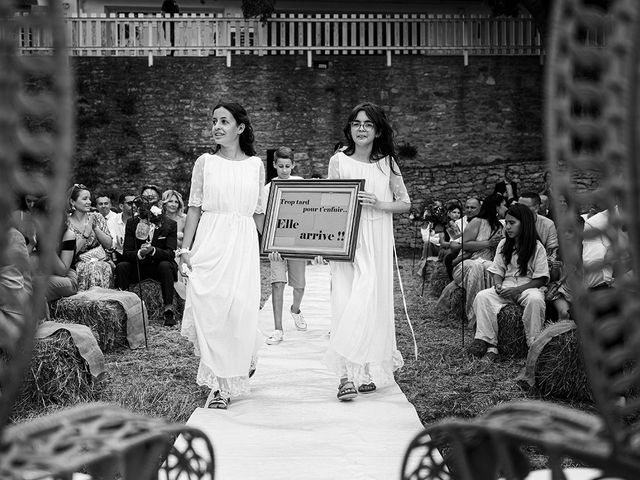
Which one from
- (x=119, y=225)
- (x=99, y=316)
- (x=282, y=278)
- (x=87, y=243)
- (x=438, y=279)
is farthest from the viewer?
(x=119, y=225)

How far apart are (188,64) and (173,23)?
1.78 metres

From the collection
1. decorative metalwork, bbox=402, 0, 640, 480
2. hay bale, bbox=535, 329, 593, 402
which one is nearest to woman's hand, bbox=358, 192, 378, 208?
hay bale, bbox=535, 329, 593, 402

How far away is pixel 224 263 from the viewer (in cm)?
571

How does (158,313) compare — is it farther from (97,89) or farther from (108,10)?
(108,10)

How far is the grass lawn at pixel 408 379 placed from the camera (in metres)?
5.53

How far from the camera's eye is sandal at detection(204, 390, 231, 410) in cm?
551

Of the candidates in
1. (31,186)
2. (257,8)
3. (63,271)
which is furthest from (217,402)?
(257,8)

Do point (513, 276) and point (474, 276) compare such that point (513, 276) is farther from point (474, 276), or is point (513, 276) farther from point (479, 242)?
point (479, 242)

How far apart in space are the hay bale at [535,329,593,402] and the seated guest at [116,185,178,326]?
5002 mm

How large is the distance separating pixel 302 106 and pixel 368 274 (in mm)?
19321

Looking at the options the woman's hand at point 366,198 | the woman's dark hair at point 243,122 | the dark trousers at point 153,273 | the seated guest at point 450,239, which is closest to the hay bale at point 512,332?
the woman's hand at point 366,198

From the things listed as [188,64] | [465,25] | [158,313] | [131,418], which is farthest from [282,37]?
[131,418]

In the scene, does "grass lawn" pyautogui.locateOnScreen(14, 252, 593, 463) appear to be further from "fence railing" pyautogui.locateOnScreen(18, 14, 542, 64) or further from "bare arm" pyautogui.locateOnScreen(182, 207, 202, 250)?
"fence railing" pyautogui.locateOnScreen(18, 14, 542, 64)

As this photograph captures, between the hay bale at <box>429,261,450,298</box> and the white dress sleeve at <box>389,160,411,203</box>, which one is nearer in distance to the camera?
the white dress sleeve at <box>389,160,411,203</box>
